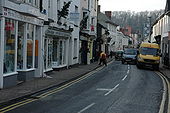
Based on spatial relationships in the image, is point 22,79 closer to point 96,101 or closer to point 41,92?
point 41,92

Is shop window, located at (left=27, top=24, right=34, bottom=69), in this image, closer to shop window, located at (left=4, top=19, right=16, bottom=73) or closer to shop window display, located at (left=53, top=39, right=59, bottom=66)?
shop window, located at (left=4, top=19, right=16, bottom=73)

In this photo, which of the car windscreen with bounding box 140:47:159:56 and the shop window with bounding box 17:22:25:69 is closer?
the shop window with bounding box 17:22:25:69

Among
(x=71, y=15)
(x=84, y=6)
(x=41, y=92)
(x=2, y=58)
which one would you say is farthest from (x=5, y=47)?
(x=84, y=6)

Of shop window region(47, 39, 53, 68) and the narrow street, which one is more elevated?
shop window region(47, 39, 53, 68)

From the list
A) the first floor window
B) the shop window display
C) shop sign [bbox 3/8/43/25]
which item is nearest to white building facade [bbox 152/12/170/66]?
the first floor window

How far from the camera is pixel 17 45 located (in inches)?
652

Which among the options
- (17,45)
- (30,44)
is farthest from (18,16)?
(30,44)

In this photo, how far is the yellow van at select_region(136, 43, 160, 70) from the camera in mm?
32719

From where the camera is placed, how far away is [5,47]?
48.5 ft

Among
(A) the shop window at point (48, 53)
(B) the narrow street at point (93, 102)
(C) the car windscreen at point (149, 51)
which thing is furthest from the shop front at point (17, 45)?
(C) the car windscreen at point (149, 51)

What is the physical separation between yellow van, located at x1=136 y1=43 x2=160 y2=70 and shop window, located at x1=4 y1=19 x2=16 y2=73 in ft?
64.8

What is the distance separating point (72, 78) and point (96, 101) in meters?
8.05

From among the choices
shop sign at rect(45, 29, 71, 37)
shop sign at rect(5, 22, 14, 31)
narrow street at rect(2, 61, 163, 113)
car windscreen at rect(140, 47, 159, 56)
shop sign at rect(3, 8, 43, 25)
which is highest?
shop sign at rect(3, 8, 43, 25)

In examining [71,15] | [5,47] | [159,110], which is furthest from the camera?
[71,15]
